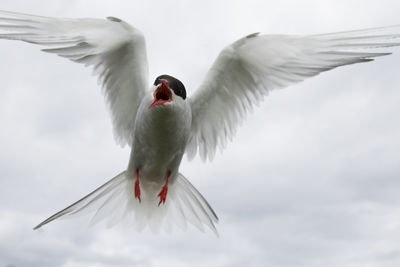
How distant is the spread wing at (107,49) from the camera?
16.5 feet

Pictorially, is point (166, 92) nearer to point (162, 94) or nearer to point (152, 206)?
point (162, 94)

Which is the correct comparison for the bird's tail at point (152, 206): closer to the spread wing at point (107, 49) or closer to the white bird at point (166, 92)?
the white bird at point (166, 92)

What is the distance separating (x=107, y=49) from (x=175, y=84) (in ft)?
2.98

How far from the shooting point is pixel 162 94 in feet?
17.2

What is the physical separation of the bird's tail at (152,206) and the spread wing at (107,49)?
0.64m

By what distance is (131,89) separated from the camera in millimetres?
6070

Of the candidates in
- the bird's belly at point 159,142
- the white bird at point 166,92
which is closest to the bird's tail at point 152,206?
the white bird at point 166,92

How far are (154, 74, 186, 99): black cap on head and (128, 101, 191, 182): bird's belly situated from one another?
0.75 ft

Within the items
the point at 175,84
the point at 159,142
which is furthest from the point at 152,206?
the point at 175,84

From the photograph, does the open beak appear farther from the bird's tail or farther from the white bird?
the bird's tail

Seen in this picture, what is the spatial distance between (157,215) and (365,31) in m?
3.39

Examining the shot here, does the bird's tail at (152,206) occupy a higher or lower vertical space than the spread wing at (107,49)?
lower

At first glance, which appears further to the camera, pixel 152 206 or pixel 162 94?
pixel 152 206

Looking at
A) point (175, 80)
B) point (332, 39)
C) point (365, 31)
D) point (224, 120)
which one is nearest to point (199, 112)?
point (224, 120)
